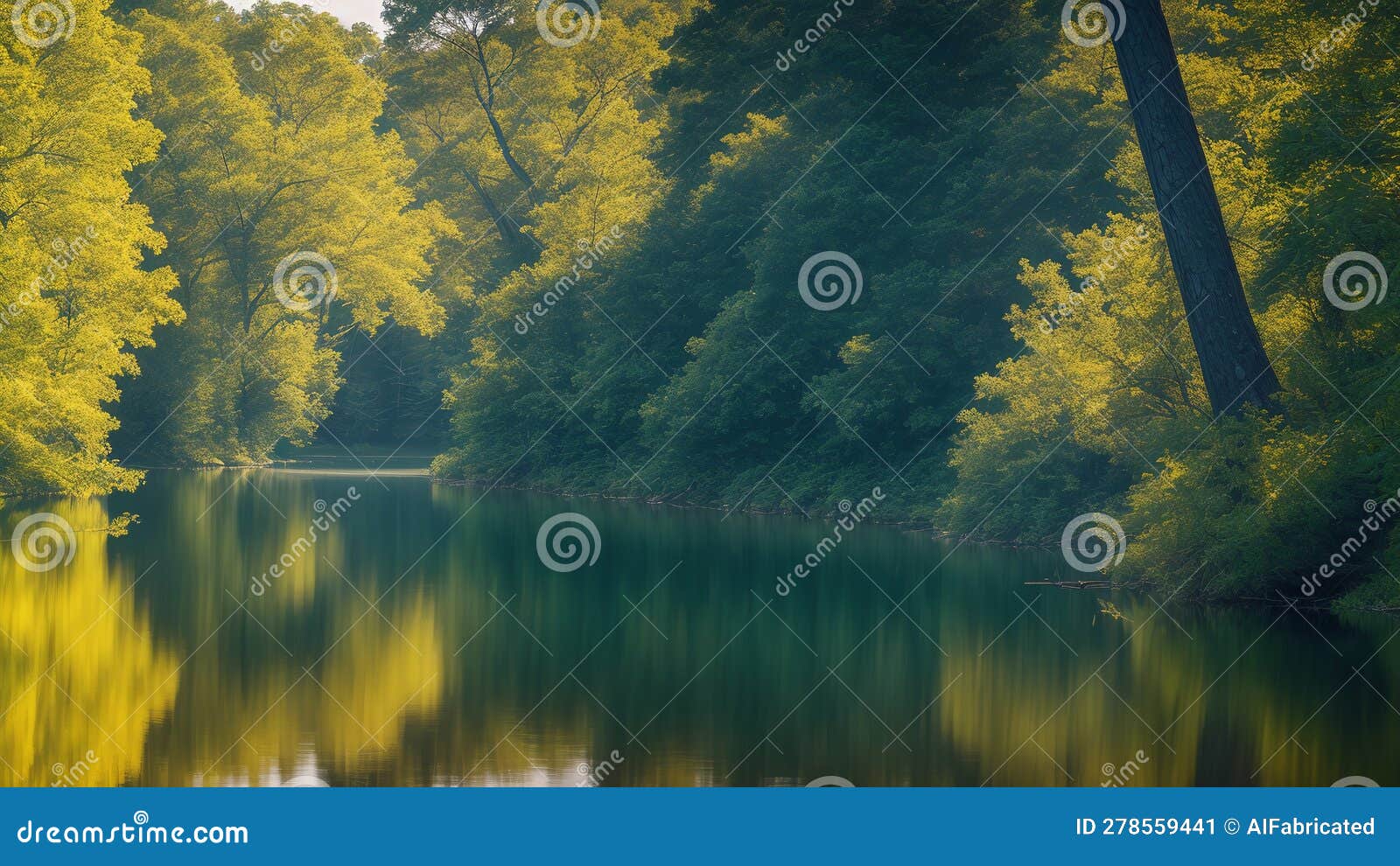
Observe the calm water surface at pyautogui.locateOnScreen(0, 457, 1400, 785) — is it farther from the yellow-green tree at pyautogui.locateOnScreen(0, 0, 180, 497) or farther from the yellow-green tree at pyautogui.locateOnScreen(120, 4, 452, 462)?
the yellow-green tree at pyautogui.locateOnScreen(120, 4, 452, 462)

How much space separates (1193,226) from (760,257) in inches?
605

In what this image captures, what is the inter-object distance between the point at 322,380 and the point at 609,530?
107ft

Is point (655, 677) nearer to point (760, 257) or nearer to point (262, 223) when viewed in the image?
point (760, 257)

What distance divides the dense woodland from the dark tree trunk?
386mm

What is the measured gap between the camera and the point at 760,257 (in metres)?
32.4

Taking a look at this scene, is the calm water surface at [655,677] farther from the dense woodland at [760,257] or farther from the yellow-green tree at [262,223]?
the yellow-green tree at [262,223]

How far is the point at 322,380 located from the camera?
5600cm

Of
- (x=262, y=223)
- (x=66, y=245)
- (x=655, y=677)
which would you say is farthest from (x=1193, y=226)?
(x=262, y=223)

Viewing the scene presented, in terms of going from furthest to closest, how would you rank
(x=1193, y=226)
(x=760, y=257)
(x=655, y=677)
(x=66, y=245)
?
(x=760, y=257) < (x=66, y=245) < (x=1193, y=226) < (x=655, y=677)

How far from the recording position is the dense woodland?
1684cm

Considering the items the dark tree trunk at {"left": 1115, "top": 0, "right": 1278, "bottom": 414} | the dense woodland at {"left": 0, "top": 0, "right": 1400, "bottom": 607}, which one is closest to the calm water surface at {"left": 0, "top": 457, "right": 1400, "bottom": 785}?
the dark tree trunk at {"left": 1115, "top": 0, "right": 1278, "bottom": 414}

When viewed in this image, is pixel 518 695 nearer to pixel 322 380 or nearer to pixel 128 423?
pixel 128 423

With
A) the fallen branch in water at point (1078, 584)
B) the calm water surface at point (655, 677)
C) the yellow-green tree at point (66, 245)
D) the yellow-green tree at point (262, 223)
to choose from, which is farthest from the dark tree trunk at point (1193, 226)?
the yellow-green tree at point (262, 223)

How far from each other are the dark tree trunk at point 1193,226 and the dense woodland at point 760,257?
0.39 m
